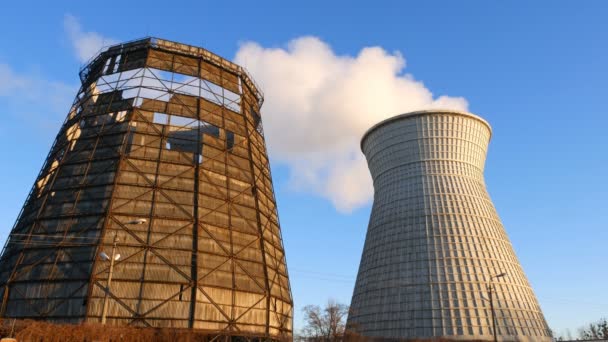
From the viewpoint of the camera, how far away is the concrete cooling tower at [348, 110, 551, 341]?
48.3 metres

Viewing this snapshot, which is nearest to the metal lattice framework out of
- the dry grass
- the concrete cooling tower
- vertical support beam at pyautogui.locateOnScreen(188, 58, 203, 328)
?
vertical support beam at pyautogui.locateOnScreen(188, 58, 203, 328)

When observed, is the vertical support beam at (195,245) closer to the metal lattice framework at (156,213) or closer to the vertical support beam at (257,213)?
the metal lattice framework at (156,213)

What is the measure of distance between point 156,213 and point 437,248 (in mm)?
32794

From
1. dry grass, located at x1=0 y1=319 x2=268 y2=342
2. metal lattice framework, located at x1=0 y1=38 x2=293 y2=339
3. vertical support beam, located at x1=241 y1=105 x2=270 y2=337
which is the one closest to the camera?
dry grass, located at x1=0 y1=319 x2=268 y2=342

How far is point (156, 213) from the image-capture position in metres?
34.5

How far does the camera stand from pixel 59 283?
31.6 metres

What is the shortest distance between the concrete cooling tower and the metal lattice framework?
17.2 metres

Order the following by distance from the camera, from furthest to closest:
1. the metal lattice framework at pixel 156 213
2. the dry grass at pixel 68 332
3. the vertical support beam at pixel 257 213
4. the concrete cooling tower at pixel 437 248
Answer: the concrete cooling tower at pixel 437 248, the vertical support beam at pixel 257 213, the metal lattice framework at pixel 156 213, the dry grass at pixel 68 332

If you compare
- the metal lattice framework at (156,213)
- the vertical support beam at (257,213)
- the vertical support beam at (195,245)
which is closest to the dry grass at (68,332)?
the metal lattice framework at (156,213)

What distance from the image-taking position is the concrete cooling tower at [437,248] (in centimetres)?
4831

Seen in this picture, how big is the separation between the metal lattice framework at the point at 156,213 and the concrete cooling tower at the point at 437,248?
1724 centimetres

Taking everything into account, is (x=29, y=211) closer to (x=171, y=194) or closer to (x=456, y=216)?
(x=171, y=194)

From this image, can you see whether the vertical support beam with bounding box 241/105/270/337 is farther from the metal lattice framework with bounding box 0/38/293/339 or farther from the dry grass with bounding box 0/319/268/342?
the dry grass with bounding box 0/319/268/342

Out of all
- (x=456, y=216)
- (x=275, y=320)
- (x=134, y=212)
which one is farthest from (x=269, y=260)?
(x=456, y=216)
